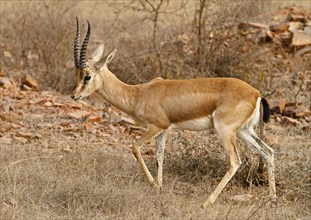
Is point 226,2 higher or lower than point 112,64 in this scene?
higher

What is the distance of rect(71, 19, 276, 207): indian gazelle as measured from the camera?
26.3ft

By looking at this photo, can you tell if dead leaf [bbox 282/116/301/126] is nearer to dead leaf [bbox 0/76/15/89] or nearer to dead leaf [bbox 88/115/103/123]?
dead leaf [bbox 88/115/103/123]

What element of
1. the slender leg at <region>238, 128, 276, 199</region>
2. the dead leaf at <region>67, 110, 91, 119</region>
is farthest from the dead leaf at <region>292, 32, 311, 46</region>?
the slender leg at <region>238, 128, 276, 199</region>

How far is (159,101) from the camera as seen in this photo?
845 centimetres

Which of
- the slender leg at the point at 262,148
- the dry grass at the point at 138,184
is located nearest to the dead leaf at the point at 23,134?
the dry grass at the point at 138,184

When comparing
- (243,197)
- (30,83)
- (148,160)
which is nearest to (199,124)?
(243,197)

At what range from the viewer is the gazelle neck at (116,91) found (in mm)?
8734

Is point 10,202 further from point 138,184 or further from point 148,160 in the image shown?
point 148,160

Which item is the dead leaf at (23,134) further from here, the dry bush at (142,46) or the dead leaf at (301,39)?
the dead leaf at (301,39)

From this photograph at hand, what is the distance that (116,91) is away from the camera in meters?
8.82

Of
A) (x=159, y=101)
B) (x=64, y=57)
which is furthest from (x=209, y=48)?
(x=159, y=101)

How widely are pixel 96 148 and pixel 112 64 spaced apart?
3.81 metres

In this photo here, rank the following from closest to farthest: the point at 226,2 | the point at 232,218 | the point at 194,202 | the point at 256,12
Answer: the point at 232,218 < the point at 194,202 < the point at 226,2 < the point at 256,12

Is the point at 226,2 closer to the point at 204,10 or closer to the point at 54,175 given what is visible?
the point at 204,10
